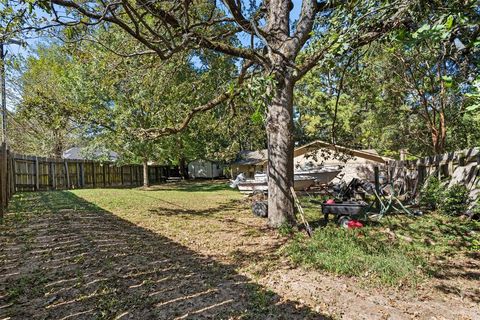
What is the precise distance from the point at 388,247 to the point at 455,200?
13.5 ft

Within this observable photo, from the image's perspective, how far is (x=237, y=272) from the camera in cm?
387

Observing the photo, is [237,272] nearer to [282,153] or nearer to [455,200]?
[282,153]

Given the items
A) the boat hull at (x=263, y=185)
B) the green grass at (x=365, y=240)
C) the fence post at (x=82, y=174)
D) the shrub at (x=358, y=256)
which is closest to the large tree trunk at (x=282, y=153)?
the green grass at (x=365, y=240)

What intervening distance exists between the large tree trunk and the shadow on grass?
2176 millimetres

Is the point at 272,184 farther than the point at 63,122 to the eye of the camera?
No

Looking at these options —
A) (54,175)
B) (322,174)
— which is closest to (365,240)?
(322,174)

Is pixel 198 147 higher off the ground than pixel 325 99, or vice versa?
pixel 325 99

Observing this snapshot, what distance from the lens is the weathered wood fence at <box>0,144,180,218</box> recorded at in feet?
42.9

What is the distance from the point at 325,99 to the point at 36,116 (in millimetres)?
18271

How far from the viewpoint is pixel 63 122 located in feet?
27.0

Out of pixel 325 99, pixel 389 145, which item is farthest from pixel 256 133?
pixel 389 145

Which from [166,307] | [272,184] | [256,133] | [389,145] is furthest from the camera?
[389,145]

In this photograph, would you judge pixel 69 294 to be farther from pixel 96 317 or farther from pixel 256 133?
pixel 256 133

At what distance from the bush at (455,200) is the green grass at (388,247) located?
60cm
